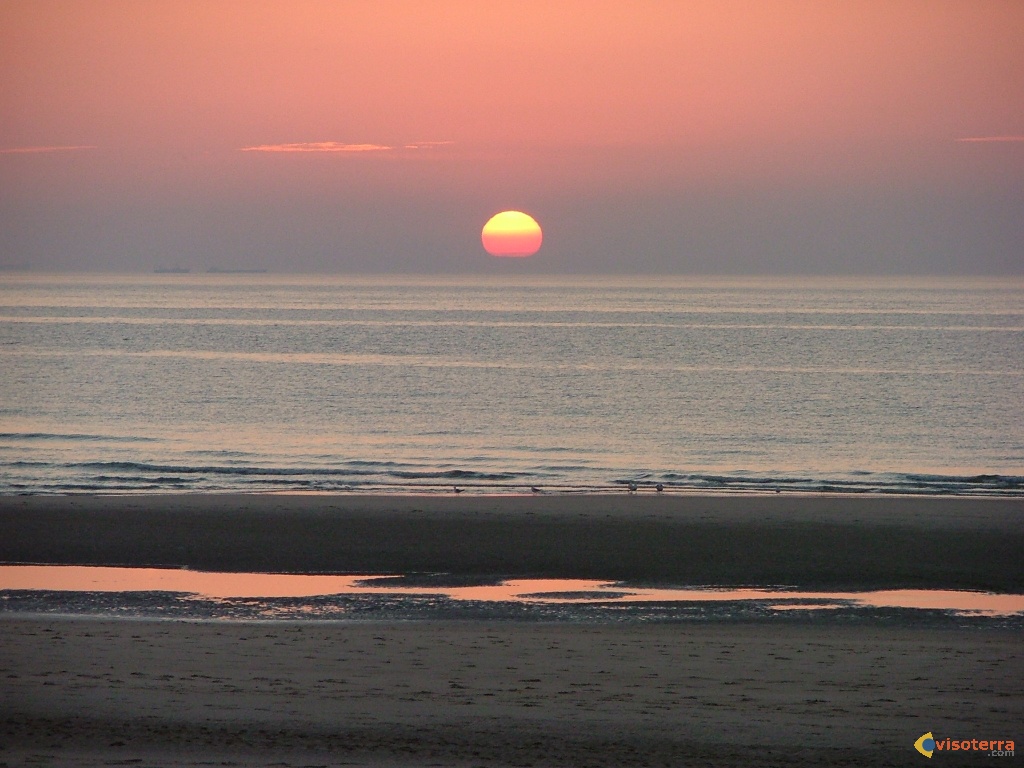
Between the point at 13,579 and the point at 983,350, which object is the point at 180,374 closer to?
the point at 13,579

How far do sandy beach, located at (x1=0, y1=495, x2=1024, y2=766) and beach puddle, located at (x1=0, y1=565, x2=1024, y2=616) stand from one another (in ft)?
2.14

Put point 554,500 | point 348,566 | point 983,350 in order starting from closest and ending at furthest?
point 348,566
point 554,500
point 983,350

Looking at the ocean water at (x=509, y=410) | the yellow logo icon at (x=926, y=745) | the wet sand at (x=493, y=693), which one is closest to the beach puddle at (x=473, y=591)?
the wet sand at (x=493, y=693)

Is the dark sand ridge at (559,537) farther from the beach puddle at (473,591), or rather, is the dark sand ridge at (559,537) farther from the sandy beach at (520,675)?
the beach puddle at (473,591)

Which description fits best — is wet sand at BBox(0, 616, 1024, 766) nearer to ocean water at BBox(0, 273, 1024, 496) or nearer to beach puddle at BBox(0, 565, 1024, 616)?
beach puddle at BBox(0, 565, 1024, 616)

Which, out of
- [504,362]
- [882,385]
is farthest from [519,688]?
[504,362]

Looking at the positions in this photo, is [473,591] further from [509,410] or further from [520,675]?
[509,410]

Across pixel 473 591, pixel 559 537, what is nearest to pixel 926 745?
pixel 473 591

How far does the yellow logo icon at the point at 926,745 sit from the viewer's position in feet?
27.6

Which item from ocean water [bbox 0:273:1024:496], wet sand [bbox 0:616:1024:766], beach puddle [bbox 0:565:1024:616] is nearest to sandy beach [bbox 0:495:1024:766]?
wet sand [bbox 0:616:1024:766]

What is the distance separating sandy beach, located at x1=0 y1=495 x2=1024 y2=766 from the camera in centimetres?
849

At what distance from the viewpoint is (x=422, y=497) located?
23516 mm

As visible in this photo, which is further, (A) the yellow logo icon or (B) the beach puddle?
(B) the beach puddle

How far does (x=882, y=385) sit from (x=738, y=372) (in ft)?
31.1
